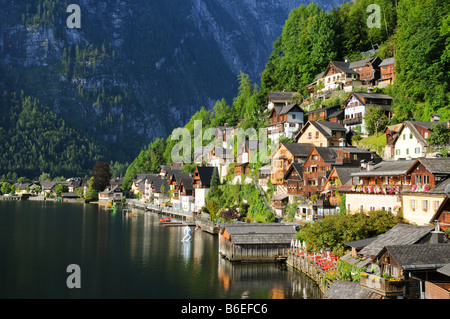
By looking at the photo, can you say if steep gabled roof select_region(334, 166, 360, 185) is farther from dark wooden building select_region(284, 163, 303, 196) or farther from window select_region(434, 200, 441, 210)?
window select_region(434, 200, 441, 210)

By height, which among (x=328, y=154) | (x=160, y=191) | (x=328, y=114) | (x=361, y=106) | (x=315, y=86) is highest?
(x=315, y=86)

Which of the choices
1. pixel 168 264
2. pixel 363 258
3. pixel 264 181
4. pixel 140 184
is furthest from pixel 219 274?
pixel 140 184

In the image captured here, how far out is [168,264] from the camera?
181ft

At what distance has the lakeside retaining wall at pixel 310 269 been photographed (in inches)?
1606

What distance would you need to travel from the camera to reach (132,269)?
2073 inches

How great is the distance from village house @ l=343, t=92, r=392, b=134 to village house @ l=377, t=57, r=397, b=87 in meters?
6.33

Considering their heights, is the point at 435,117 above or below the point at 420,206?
above

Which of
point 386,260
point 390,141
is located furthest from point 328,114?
point 386,260

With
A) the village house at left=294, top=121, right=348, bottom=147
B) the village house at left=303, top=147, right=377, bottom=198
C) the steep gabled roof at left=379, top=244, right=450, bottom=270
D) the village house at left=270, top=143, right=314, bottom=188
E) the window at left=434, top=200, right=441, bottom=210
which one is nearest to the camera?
the steep gabled roof at left=379, top=244, right=450, bottom=270

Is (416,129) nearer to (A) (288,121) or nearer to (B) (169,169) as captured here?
(A) (288,121)

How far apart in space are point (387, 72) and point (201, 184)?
147 feet

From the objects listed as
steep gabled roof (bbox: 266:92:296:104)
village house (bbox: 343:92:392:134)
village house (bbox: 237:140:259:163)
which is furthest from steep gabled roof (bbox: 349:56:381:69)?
village house (bbox: 237:140:259:163)

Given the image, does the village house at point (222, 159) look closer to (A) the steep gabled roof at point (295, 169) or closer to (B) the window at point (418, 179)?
(A) the steep gabled roof at point (295, 169)

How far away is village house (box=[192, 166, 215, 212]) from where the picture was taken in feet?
338
